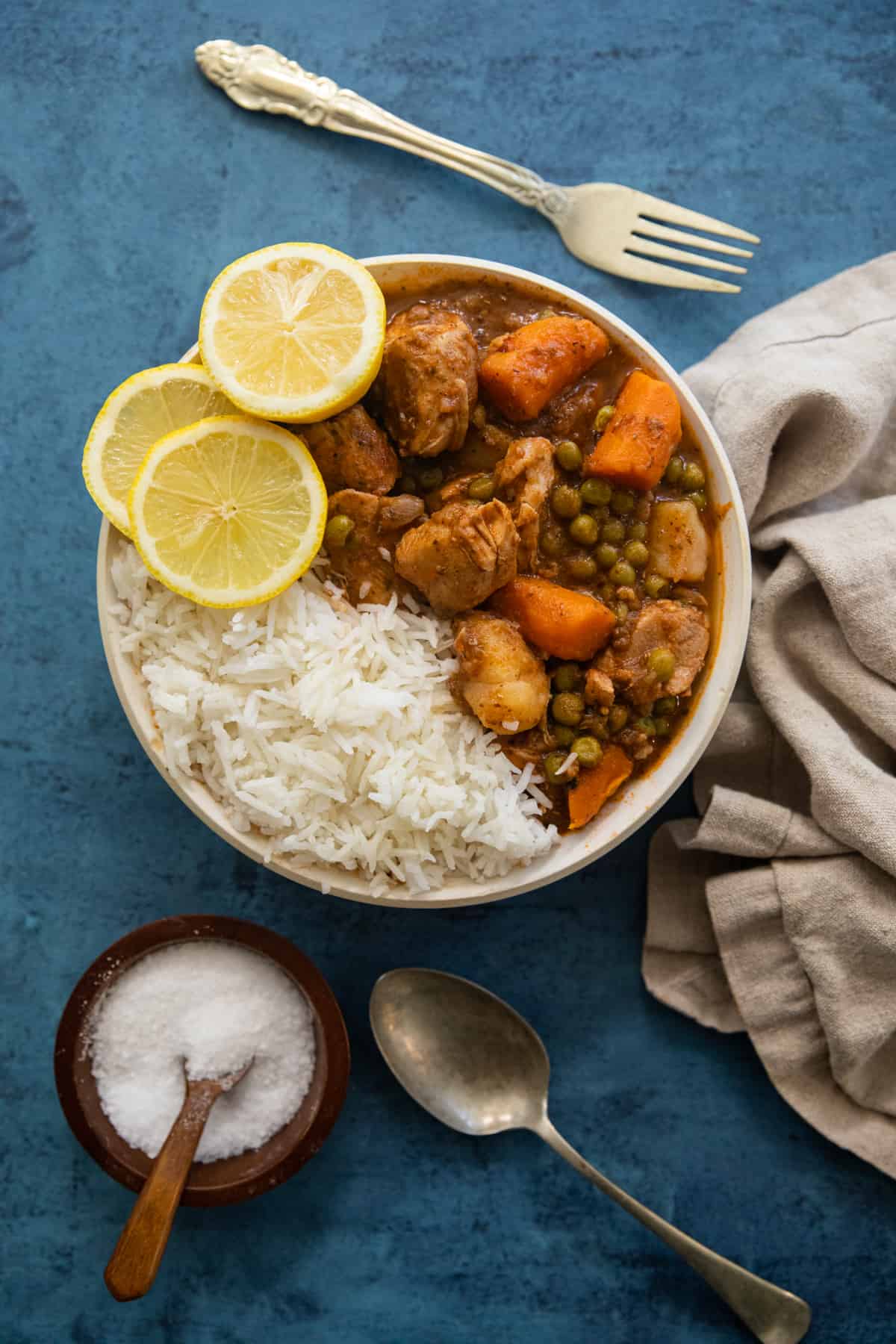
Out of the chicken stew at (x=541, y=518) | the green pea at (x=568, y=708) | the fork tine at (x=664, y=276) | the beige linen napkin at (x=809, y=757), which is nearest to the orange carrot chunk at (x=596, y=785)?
the chicken stew at (x=541, y=518)

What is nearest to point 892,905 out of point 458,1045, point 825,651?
point 825,651

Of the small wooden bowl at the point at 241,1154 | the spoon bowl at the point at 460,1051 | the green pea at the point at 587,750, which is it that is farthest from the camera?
the spoon bowl at the point at 460,1051

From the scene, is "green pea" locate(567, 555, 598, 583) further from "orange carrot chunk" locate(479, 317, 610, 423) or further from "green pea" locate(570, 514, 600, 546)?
"orange carrot chunk" locate(479, 317, 610, 423)

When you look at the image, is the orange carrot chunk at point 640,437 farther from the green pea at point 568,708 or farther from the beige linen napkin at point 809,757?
the green pea at point 568,708

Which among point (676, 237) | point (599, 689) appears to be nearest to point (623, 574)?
point (599, 689)

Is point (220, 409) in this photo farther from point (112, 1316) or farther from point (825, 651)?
point (112, 1316)
